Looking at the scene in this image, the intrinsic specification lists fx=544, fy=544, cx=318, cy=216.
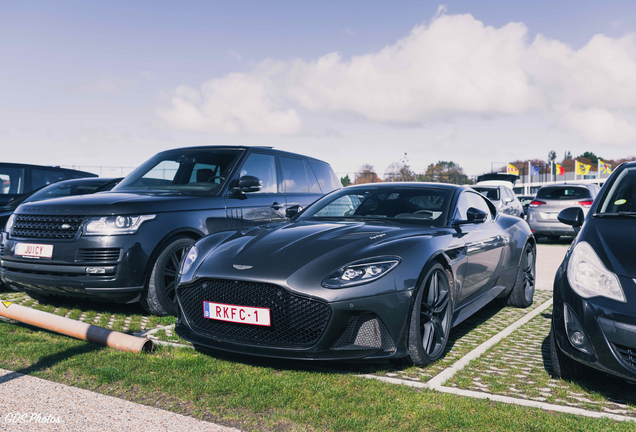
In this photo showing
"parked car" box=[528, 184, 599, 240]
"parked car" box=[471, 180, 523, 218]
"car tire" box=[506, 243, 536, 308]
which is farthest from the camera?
"parked car" box=[528, 184, 599, 240]

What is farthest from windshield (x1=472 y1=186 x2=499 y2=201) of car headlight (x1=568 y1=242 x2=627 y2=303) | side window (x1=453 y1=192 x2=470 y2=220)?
car headlight (x1=568 y1=242 x2=627 y2=303)

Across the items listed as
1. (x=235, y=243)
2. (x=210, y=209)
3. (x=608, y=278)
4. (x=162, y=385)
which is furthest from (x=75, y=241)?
(x=608, y=278)

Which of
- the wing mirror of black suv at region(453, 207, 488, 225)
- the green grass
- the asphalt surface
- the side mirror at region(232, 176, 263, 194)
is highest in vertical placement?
the side mirror at region(232, 176, 263, 194)

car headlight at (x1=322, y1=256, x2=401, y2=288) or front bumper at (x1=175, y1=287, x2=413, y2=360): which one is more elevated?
car headlight at (x1=322, y1=256, x2=401, y2=288)

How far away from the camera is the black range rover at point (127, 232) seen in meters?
5.07

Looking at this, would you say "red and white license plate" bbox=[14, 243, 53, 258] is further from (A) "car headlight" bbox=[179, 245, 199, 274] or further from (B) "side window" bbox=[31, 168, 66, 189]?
(B) "side window" bbox=[31, 168, 66, 189]

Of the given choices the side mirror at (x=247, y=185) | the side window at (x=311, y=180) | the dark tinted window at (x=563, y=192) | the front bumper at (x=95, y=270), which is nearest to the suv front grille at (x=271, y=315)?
the front bumper at (x=95, y=270)

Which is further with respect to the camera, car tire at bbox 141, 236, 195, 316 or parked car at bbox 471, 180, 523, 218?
parked car at bbox 471, 180, 523, 218

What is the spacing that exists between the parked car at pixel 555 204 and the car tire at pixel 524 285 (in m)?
8.86

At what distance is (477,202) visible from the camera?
232 inches

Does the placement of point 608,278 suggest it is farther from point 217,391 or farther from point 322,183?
point 322,183

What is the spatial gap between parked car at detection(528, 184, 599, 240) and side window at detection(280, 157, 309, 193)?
972 centimetres

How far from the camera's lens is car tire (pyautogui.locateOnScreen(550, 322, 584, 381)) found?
11.7 feet

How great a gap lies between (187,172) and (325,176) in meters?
2.48
